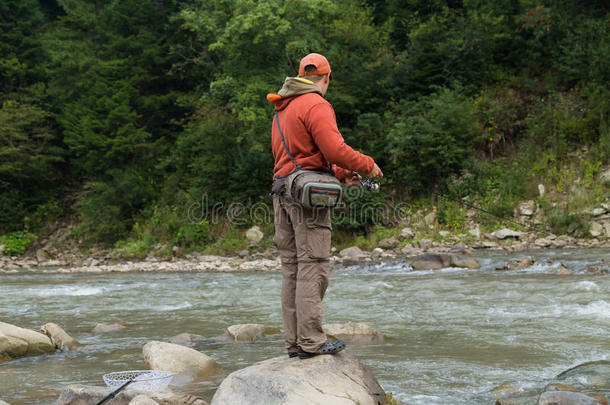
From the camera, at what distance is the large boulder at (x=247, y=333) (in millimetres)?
6008

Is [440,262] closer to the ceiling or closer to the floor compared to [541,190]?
closer to the floor

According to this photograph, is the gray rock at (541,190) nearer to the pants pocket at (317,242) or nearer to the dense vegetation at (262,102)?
the dense vegetation at (262,102)

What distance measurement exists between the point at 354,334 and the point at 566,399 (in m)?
2.49

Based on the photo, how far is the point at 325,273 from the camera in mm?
3578

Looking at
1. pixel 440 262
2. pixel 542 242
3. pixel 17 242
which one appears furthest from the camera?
pixel 17 242

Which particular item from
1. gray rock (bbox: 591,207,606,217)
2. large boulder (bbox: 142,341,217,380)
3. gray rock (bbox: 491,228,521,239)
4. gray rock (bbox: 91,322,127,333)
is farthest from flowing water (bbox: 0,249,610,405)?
gray rock (bbox: 591,207,606,217)

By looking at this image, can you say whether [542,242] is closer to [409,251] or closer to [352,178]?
[409,251]

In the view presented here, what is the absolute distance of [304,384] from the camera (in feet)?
11.0

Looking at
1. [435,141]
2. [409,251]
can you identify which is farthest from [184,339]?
[435,141]

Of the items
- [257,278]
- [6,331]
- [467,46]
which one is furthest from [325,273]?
[467,46]

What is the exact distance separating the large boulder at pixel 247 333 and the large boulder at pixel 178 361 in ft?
3.54

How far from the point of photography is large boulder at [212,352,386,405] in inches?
130

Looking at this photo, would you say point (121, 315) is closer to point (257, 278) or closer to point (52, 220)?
point (257, 278)

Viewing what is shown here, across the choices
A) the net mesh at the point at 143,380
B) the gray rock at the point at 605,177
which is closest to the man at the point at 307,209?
the net mesh at the point at 143,380
